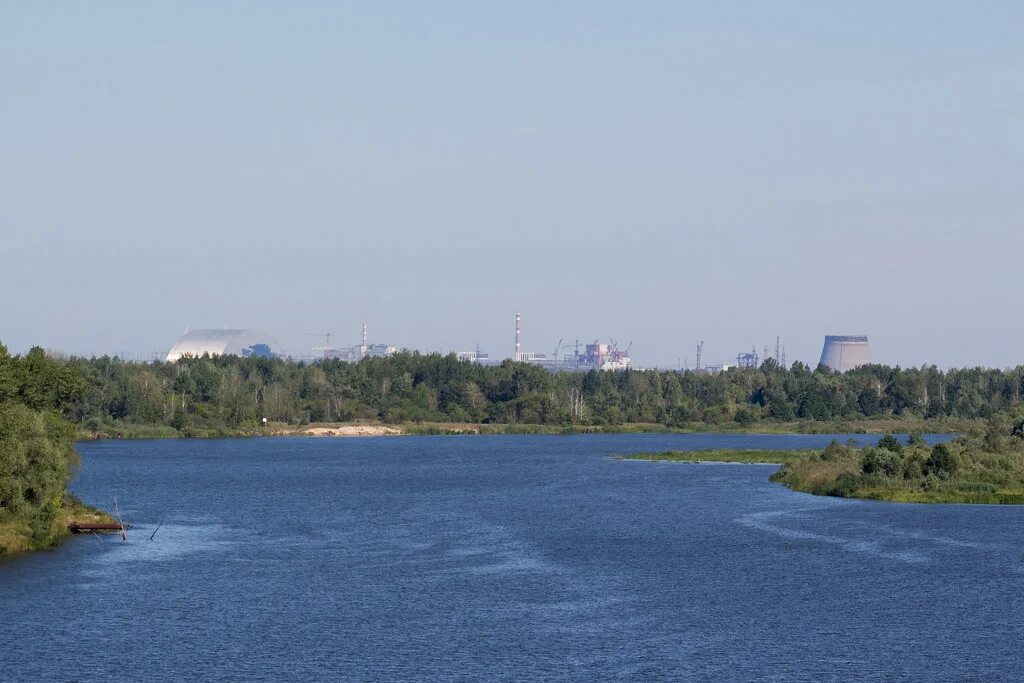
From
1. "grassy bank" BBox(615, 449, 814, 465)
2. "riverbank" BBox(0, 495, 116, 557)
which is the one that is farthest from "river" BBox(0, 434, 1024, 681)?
"grassy bank" BBox(615, 449, 814, 465)

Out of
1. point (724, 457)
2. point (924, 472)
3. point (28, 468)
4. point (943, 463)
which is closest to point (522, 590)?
point (28, 468)

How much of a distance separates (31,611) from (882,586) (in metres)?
35.8

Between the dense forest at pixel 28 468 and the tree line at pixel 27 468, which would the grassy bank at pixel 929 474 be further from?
the tree line at pixel 27 468

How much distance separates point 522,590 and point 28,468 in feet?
86.2

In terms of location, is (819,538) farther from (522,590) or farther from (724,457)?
(724,457)

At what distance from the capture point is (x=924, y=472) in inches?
4016

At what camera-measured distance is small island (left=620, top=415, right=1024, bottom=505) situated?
96938 mm

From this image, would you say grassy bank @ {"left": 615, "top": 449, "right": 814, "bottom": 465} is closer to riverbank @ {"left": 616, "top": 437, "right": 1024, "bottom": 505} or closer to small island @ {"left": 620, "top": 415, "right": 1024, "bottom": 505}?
small island @ {"left": 620, "top": 415, "right": 1024, "bottom": 505}

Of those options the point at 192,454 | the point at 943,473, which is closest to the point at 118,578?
the point at 943,473

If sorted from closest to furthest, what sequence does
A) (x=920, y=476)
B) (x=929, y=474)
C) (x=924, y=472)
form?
1. (x=929, y=474)
2. (x=920, y=476)
3. (x=924, y=472)

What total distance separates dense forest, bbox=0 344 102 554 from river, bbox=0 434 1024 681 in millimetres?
1800

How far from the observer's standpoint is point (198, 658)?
4919 cm

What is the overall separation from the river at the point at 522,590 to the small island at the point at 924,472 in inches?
121

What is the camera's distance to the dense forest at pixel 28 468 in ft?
231
